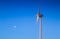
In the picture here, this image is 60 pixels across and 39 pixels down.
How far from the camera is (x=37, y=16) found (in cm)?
391

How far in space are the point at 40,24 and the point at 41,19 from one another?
0.22 ft

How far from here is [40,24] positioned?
3.92 metres

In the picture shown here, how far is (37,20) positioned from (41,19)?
6 centimetres

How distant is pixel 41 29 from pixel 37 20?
0.46ft

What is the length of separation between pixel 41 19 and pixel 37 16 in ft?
0.23

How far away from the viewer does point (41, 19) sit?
3928 millimetres

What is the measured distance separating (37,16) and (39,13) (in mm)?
57

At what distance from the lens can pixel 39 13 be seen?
3939 mm

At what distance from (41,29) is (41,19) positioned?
0.14m

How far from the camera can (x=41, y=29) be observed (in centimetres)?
395
